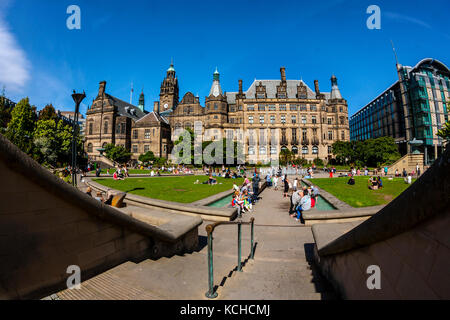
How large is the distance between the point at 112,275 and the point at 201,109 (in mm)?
58974

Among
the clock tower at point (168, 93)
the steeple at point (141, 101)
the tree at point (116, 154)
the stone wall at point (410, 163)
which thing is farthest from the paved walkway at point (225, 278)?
the steeple at point (141, 101)

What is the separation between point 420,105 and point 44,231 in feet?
237

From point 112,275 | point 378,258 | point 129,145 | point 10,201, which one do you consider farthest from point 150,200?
point 129,145

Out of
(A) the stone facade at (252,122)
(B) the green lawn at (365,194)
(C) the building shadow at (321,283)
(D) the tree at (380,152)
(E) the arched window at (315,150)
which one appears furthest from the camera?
(E) the arched window at (315,150)

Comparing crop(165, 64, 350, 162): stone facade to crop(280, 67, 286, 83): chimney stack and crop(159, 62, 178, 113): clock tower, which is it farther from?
crop(159, 62, 178, 113): clock tower

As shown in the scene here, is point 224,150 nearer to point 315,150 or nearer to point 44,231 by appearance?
point 315,150

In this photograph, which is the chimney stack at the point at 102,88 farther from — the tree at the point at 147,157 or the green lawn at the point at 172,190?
the green lawn at the point at 172,190

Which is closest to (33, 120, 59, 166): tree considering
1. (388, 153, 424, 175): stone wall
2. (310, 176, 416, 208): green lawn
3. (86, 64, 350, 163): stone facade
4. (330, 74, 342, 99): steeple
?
(86, 64, 350, 163): stone facade

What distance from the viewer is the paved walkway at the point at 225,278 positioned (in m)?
2.60

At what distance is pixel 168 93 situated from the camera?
232 ft

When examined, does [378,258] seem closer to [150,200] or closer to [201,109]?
[150,200]

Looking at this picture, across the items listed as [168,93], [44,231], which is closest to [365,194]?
[44,231]

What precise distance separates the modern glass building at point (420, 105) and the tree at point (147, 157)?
216 feet

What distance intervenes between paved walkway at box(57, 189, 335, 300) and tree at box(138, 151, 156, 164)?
173 ft
